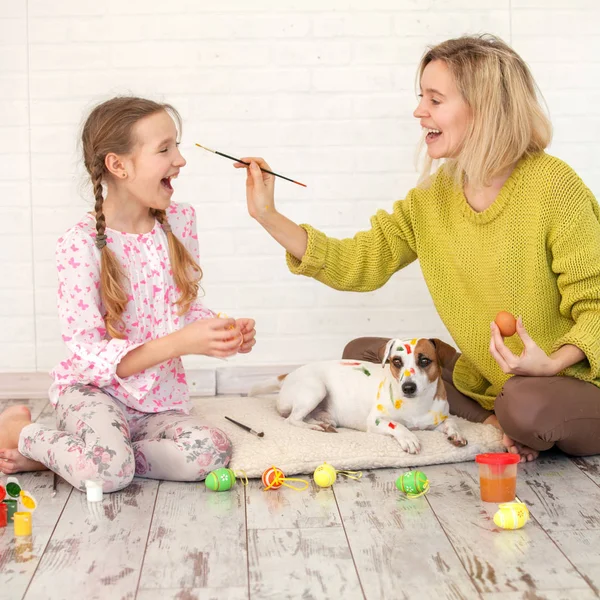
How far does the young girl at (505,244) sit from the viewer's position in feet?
7.40

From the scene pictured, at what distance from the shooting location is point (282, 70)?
3.31 m

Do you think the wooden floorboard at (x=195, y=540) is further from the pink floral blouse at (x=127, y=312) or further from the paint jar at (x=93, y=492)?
the pink floral blouse at (x=127, y=312)

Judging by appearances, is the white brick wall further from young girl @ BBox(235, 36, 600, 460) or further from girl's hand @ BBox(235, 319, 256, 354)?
girl's hand @ BBox(235, 319, 256, 354)

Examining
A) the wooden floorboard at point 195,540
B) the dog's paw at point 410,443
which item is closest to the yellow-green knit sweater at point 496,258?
the dog's paw at point 410,443

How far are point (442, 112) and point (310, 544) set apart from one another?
3.77ft

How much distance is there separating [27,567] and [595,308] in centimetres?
143

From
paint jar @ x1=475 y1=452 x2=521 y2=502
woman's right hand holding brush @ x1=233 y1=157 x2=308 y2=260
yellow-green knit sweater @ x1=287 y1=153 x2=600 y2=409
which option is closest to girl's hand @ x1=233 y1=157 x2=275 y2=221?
woman's right hand holding brush @ x1=233 y1=157 x2=308 y2=260

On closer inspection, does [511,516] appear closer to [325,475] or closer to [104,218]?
[325,475]

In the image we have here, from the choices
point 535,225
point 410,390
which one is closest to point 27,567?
point 410,390

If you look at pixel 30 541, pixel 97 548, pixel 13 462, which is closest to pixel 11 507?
pixel 30 541

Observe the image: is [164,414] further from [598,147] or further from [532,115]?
[598,147]

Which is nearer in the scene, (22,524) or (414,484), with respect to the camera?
(22,524)

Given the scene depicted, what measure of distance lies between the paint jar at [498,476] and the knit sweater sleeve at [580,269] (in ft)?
1.26

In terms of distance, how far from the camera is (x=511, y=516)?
6.08ft
